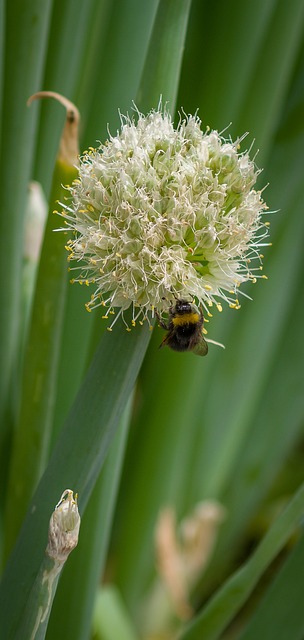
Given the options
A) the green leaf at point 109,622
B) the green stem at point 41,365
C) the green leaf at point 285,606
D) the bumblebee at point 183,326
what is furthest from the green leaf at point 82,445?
the green leaf at point 109,622

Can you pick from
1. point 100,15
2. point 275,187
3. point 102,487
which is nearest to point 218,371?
point 275,187

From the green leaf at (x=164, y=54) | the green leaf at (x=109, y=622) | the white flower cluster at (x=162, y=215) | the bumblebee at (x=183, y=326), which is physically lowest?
the green leaf at (x=109, y=622)

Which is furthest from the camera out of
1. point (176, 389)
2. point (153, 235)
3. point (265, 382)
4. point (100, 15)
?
point (265, 382)

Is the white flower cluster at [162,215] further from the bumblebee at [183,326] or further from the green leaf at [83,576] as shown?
the green leaf at [83,576]

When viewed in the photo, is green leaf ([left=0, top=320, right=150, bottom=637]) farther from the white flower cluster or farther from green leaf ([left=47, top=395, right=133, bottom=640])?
green leaf ([left=47, top=395, right=133, bottom=640])

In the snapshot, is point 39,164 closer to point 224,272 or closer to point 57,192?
point 57,192

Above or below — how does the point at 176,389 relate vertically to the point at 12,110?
below

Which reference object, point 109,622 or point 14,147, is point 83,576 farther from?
point 14,147

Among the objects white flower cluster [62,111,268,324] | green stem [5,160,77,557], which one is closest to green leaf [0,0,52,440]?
green stem [5,160,77,557]
